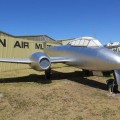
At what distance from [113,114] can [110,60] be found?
3.78 meters

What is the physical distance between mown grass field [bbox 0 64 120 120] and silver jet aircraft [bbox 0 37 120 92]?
94 centimetres

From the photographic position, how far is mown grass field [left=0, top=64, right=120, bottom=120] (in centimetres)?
Result: 735

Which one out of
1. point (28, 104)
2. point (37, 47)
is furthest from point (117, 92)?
point (37, 47)

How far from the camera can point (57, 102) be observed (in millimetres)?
8891

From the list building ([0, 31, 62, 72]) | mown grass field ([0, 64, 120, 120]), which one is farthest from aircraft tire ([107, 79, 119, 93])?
building ([0, 31, 62, 72])

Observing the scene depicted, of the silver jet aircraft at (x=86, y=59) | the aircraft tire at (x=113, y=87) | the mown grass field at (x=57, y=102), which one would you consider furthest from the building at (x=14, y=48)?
the aircraft tire at (x=113, y=87)

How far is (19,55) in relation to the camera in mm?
20172

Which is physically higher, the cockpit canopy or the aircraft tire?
the cockpit canopy

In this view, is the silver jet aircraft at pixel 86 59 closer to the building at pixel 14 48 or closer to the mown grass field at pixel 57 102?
the mown grass field at pixel 57 102

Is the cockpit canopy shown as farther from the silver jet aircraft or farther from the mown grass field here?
the mown grass field

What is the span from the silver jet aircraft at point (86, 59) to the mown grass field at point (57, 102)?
937 millimetres

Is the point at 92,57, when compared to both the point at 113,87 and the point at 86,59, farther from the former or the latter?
the point at 113,87

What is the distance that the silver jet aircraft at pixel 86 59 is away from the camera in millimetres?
10930

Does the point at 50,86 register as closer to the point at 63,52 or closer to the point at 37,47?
the point at 63,52
